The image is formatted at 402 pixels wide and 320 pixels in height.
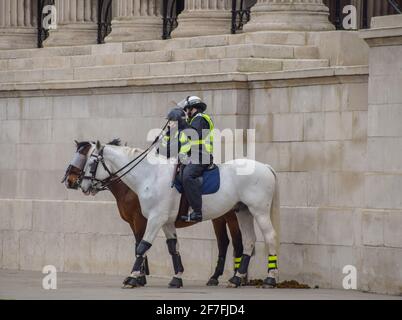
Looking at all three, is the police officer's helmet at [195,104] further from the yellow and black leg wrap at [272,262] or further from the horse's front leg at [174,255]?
the yellow and black leg wrap at [272,262]

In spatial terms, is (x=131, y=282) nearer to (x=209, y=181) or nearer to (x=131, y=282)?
(x=131, y=282)

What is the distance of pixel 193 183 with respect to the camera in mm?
34906

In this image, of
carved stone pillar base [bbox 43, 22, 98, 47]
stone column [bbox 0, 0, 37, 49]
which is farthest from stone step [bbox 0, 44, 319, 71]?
stone column [bbox 0, 0, 37, 49]

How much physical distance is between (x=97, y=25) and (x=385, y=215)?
13.7m

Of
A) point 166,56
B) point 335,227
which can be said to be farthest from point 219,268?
point 166,56

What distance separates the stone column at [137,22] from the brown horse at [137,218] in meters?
7.75

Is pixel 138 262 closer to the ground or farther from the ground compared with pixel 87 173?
closer to the ground

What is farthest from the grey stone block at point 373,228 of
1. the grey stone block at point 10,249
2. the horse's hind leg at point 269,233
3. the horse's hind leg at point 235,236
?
the grey stone block at point 10,249

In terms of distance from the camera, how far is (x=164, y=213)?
115 feet

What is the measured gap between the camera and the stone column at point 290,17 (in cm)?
3934

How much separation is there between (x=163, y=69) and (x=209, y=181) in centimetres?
577

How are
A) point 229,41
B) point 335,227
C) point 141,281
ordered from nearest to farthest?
point 141,281 → point 335,227 → point 229,41

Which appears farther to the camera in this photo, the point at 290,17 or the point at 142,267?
the point at 290,17

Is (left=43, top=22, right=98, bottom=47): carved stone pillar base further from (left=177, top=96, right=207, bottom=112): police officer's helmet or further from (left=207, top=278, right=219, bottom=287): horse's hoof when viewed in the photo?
(left=177, top=96, right=207, bottom=112): police officer's helmet
